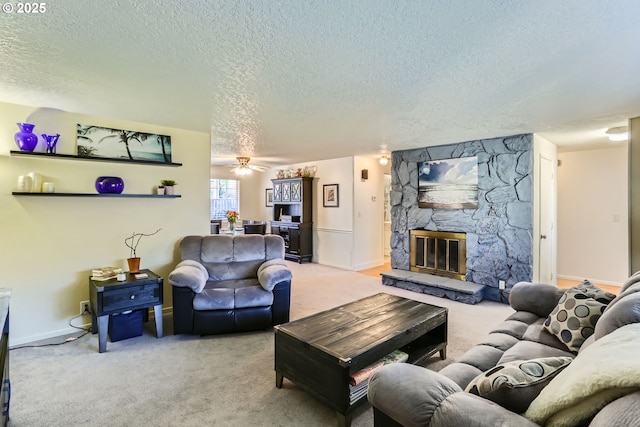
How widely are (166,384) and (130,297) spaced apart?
106cm

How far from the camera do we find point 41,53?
6.56ft

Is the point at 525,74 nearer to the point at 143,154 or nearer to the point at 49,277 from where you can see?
the point at 143,154

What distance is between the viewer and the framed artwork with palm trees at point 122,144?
338cm

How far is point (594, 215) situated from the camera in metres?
5.25

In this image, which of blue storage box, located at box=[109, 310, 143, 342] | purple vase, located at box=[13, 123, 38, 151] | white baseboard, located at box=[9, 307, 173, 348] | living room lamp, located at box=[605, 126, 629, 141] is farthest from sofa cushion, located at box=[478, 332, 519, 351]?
purple vase, located at box=[13, 123, 38, 151]

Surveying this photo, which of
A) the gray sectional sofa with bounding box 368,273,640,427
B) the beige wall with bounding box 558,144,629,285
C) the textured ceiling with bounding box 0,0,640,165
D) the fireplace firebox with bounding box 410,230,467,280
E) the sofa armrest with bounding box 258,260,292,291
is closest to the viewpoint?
the gray sectional sofa with bounding box 368,273,640,427

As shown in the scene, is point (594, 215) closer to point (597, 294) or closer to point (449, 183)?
point (449, 183)

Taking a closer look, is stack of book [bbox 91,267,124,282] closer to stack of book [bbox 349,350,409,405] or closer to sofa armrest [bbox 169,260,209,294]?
sofa armrest [bbox 169,260,209,294]

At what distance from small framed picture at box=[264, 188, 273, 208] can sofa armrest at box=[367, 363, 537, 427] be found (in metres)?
7.52

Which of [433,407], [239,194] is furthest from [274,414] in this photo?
[239,194]

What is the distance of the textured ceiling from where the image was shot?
1.58 metres

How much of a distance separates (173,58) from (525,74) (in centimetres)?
248

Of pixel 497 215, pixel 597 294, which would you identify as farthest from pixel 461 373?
pixel 497 215

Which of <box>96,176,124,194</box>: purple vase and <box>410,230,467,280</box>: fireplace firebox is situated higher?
<box>96,176,124,194</box>: purple vase
